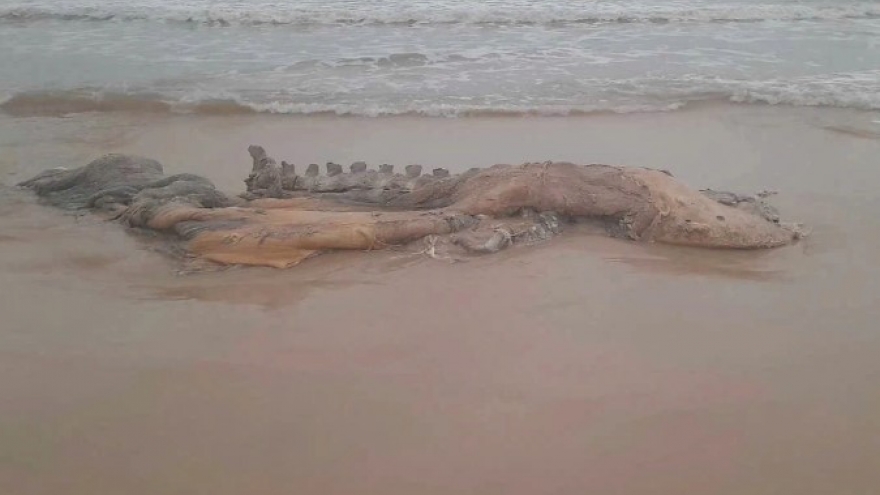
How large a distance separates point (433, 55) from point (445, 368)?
26.4 ft

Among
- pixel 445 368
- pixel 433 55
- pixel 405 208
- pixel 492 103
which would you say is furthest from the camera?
pixel 433 55

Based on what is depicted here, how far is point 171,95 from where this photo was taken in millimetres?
8867

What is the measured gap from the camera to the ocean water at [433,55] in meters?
8.66

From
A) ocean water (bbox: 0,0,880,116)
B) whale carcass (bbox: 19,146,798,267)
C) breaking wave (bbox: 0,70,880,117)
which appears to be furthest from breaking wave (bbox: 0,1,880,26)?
whale carcass (bbox: 19,146,798,267)

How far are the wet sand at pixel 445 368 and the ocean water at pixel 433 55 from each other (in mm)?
3539

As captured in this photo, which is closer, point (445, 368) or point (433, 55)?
point (445, 368)

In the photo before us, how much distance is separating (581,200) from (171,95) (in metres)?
5.60

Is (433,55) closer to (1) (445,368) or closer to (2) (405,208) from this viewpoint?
(2) (405,208)

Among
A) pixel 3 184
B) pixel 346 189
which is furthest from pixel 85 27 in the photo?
pixel 346 189

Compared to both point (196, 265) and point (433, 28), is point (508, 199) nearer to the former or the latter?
point (196, 265)

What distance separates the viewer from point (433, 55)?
10867 mm

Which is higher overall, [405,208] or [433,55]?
[433,55]

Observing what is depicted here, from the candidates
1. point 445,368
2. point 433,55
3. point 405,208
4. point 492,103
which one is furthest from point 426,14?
point 445,368

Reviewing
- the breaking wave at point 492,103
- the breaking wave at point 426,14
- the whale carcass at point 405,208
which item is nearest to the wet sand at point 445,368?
the whale carcass at point 405,208
